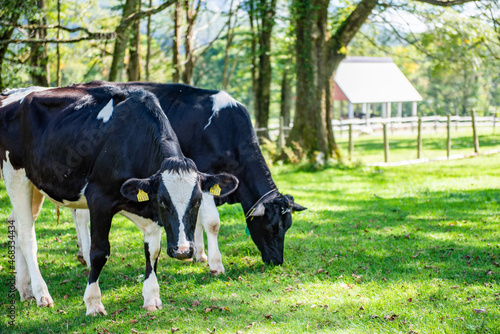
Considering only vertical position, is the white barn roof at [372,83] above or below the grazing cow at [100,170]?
above

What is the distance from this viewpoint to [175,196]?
4820 millimetres

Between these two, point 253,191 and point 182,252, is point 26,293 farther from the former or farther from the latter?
point 253,191

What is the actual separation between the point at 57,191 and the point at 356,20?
1363 centimetres

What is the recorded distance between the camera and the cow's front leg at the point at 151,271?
5.48m

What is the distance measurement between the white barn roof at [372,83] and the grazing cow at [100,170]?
34623 millimetres

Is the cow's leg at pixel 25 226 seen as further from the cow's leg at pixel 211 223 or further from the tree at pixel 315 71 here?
the tree at pixel 315 71

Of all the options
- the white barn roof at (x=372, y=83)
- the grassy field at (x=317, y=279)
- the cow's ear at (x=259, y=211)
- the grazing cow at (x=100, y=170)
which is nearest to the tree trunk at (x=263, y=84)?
the grassy field at (x=317, y=279)

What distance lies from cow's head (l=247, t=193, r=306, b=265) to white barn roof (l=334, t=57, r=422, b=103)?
33.2 meters

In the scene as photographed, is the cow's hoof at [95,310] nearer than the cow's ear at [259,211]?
Yes

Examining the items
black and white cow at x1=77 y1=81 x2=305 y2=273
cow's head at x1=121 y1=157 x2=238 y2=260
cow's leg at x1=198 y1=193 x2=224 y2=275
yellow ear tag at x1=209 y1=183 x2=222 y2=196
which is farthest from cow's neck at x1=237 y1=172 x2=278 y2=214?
cow's head at x1=121 y1=157 x2=238 y2=260

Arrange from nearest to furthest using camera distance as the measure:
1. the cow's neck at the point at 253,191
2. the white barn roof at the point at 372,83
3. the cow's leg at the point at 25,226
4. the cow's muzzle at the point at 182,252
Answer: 1. the cow's muzzle at the point at 182,252
2. the cow's leg at the point at 25,226
3. the cow's neck at the point at 253,191
4. the white barn roof at the point at 372,83

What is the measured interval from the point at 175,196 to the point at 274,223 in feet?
7.53

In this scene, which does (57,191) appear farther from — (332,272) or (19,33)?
(19,33)

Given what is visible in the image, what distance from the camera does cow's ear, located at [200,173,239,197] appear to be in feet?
16.9
